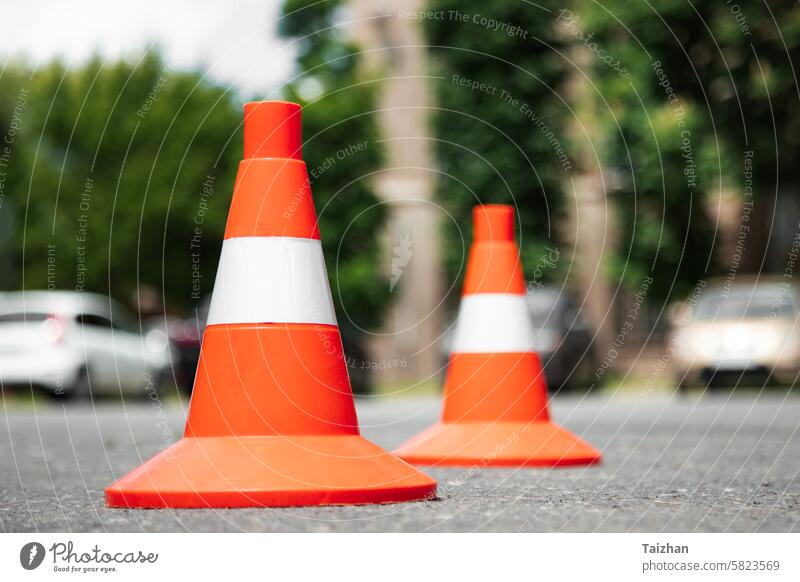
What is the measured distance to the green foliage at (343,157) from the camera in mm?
27594

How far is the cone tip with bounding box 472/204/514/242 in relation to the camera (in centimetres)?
696

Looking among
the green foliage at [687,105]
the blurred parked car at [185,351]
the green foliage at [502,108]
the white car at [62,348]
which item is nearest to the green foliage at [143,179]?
the green foliage at [502,108]

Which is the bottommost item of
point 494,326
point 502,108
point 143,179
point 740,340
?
point 740,340

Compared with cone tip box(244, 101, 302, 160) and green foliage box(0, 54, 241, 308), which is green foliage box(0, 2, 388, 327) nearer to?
green foliage box(0, 54, 241, 308)

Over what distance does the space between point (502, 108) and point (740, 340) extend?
14893mm

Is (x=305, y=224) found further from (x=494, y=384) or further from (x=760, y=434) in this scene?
(x=760, y=434)

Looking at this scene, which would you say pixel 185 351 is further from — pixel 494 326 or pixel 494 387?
pixel 494 387

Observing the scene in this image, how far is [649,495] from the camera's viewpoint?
16.8ft

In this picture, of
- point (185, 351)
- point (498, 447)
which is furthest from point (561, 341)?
point (498, 447)

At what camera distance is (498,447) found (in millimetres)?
6484

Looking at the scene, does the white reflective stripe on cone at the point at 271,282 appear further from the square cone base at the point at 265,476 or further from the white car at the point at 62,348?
the white car at the point at 62,348

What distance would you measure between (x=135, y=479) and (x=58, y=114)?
29.2 metres

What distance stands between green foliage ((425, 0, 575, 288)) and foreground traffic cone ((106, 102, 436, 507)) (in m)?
25.8

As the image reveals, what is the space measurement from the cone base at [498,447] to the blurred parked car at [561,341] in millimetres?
12787
